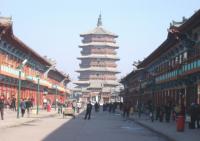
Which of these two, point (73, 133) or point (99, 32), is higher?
point (99, 32)

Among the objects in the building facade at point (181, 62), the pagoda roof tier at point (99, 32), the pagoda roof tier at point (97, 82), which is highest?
the pagoda roof tier at point (99, 32)

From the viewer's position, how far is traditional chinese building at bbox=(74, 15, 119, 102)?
154 m

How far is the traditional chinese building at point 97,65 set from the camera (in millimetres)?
153625

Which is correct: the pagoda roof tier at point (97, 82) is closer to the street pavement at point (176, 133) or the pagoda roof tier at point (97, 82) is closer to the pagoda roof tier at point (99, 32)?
the pagoda roof tier at point (99, 32)

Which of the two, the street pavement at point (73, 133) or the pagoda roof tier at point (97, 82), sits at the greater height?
the pagoda roof tier at point (97, 82)

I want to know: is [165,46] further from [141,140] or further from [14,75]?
[141,140]

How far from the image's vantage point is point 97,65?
154m

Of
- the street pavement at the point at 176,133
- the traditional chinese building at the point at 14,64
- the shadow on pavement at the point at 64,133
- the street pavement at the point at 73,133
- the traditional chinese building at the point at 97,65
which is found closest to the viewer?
the shadow on pavement at the point at 64,133

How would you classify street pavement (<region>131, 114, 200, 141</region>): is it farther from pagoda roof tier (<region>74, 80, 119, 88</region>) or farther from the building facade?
pagoda roof tier (<region>74, 80, 119, 88</region>)

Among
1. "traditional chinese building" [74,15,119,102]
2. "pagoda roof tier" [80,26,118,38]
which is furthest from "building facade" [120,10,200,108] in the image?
"pagoda roof tier" [80,26,118,38]

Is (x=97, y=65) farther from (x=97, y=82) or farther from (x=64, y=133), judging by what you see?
(x=64, y=133)

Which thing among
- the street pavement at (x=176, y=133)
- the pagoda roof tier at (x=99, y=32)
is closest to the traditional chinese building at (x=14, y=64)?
the street pavement at (x=176, y=133)

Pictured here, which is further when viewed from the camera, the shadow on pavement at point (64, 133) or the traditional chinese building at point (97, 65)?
the traditional chinese building at point (97, 65)

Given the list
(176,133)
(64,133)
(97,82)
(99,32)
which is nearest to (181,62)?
(176,133)
